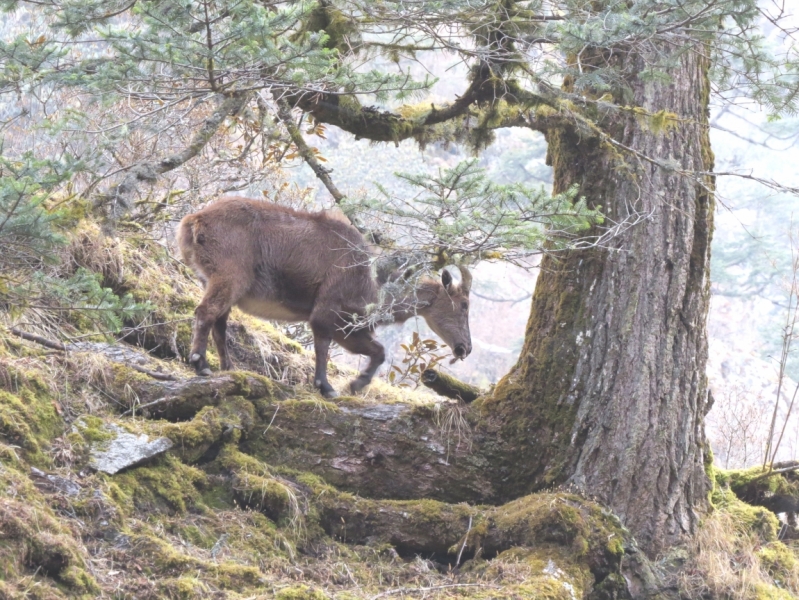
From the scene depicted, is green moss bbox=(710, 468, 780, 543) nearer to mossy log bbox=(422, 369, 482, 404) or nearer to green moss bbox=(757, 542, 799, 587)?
green moss bbox=(757, 542, 799, 587)

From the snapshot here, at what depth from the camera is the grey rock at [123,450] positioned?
460cm

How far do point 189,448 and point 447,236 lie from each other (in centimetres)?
203

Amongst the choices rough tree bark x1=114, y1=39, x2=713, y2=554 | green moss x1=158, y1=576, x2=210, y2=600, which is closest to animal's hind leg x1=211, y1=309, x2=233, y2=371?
rough tree bark x1=114, y1=39, x2=713, y2=554

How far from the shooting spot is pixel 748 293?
105 ft

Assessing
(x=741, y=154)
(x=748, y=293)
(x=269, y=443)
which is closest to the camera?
(x=269, y=443)

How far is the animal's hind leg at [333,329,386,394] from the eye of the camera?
734cm

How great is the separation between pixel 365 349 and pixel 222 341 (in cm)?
127

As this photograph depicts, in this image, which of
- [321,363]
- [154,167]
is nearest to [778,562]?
[321,363]

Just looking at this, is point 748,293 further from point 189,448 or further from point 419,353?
point 189,448

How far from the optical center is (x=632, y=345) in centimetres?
571

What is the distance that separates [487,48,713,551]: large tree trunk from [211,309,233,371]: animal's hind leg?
88.8 inches

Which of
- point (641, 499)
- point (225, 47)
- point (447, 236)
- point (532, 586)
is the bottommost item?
point (532, 586)

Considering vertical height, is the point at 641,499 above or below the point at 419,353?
below

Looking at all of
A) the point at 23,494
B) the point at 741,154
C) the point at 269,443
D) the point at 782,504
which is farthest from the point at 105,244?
the point at 741,154
